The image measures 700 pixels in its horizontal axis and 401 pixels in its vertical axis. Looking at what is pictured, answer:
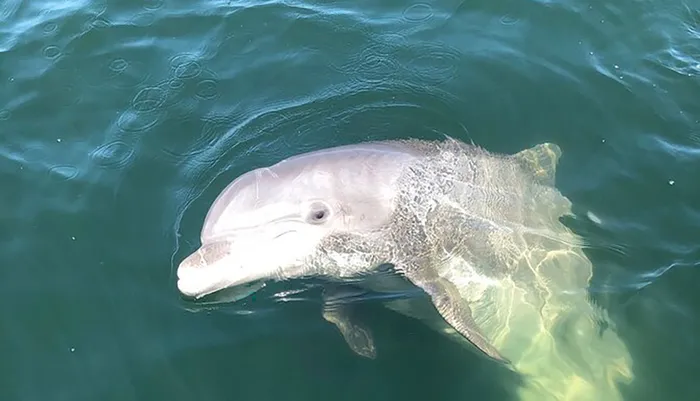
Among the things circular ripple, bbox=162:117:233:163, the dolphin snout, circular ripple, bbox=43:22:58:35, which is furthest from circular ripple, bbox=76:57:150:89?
the dolphin snout

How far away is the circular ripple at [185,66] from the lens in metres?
9.70

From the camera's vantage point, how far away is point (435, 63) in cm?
969

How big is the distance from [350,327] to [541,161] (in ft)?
9.56

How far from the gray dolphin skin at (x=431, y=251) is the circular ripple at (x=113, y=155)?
260cm

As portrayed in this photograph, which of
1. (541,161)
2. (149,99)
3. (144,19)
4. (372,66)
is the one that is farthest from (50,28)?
(541,161)

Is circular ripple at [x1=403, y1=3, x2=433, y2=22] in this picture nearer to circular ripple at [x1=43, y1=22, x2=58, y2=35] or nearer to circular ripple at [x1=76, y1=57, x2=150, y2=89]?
circular ripple at [x1=76, y1=57, x2=150, y2=89]

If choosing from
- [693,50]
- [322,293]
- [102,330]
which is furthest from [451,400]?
[693,50]

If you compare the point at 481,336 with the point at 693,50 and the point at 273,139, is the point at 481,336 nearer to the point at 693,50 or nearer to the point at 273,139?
the point at 273,139

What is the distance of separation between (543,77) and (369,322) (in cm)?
454

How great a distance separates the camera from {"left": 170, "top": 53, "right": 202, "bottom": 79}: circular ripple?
9695 mm

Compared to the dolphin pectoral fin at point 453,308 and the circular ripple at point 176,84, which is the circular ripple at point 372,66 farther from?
the dolphin pectoral fin at point 453,308

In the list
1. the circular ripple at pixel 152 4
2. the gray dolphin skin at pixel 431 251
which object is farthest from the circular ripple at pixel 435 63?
the circular ripple at pixel 152 4

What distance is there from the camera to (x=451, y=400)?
251 inches

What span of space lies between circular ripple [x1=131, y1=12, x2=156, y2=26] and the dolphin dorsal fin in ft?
20.1
